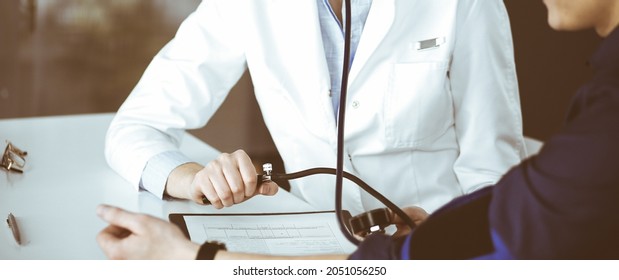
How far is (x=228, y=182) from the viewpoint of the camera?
858mm

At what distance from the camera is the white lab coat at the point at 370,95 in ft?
3.58

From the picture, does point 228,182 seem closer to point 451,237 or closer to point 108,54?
point 451,237

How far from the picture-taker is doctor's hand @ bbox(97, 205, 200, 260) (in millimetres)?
722

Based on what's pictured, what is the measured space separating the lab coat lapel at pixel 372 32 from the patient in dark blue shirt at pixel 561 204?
500 millimetres

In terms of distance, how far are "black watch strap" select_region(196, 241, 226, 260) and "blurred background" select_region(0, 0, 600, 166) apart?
177 cm

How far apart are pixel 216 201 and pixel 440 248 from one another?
0.35m

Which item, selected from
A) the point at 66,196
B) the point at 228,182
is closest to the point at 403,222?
the point at 228,182

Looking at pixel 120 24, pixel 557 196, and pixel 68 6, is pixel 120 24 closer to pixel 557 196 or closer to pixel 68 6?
pixel 68 6

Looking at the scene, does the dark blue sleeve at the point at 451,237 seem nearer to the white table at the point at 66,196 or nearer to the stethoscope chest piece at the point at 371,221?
the stethoscope chest piece at the point at 371,221

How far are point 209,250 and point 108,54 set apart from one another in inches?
75.7

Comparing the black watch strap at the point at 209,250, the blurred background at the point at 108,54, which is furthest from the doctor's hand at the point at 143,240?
the blurred background at the point at 108,54

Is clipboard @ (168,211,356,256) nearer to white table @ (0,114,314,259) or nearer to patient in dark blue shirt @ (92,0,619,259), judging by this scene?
white table @ (0,114,314,259)

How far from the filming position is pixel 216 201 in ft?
2.93

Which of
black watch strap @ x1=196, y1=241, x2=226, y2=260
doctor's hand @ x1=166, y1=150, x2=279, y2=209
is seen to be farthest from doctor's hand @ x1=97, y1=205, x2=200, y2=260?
doctor's hand @ x1=166, y1=150, x2=279, y2=209
